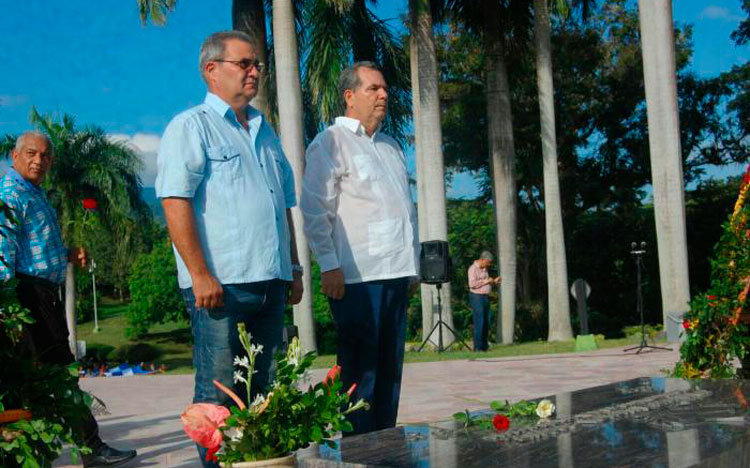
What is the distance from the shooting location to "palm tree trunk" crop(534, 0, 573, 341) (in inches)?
758

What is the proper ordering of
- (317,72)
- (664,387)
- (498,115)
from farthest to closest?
(498,115) → (317,72) → (664,387)

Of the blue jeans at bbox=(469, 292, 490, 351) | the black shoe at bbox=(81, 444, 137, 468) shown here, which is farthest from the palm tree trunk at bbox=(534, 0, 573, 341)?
the black shoe at bbox=(81, 444, 137, 468)

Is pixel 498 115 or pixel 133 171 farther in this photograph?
pixel 133 171

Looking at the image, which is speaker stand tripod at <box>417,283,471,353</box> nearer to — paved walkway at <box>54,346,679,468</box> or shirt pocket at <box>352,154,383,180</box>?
paved walkway at <box>54,346,679,468</box>

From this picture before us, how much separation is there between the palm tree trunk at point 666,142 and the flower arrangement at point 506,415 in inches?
568

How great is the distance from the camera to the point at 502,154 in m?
20.0

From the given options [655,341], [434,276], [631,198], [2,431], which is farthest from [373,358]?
[631,198]

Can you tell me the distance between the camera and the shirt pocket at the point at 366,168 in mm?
4477

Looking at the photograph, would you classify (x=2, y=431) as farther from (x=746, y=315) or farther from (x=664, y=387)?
(x=746, y=315)

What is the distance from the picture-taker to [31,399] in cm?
257

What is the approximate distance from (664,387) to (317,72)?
14.4 m

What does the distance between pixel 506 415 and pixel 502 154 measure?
1680 centimetres

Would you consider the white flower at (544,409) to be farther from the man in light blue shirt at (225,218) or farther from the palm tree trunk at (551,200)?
the palm tree trunk at (551,200)

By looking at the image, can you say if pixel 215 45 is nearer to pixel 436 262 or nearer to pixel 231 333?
pixel 231 333
